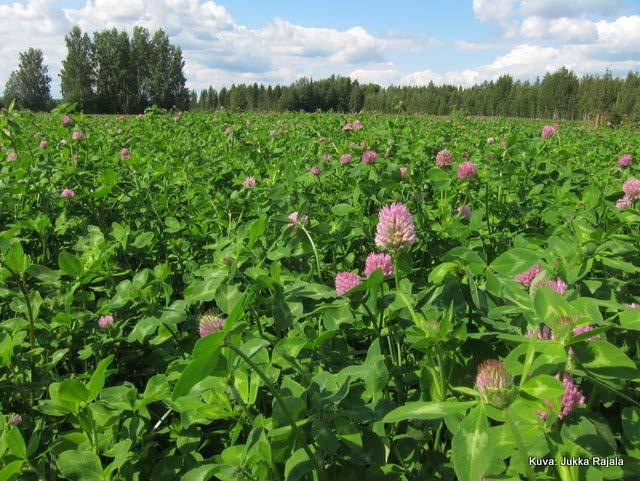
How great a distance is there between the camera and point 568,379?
95 centimetres

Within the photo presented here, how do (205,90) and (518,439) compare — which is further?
(205,90)

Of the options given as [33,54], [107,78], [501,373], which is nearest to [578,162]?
[501,373]

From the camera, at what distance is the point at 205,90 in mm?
63094

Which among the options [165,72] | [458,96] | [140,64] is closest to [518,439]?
[458,96]

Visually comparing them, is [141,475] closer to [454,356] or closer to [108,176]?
[454,356]

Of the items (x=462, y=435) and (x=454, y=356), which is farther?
(x=454, y=356)

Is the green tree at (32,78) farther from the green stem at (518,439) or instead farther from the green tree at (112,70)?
the green stem at (518,439)

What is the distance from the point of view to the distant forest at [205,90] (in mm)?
52188

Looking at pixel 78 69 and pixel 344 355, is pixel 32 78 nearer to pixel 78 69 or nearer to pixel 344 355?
pixel 78 69

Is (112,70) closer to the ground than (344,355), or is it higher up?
higher up

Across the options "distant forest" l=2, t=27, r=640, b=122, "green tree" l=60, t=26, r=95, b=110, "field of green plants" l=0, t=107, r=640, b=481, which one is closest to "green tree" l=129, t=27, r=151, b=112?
"distant forest" l=2, t=27, r=640, b=122

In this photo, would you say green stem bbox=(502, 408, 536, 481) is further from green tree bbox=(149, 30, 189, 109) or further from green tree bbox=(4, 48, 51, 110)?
green tree bbox=(4, 48, 51, 110)

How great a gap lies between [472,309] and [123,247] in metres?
1.60

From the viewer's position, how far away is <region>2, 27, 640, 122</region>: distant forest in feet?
171
